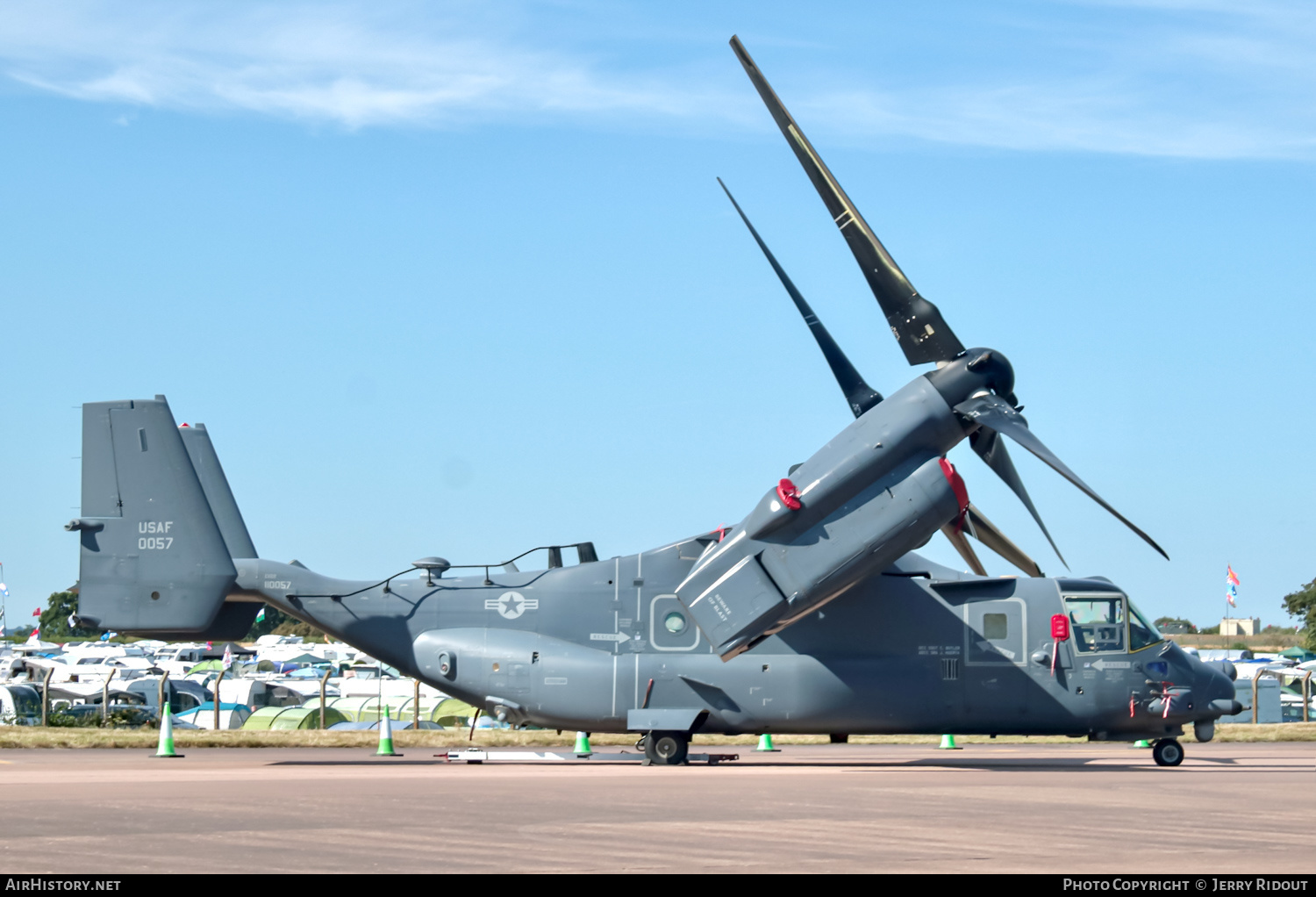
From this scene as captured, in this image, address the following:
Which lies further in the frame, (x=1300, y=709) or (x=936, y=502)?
(x=1300, y=709)

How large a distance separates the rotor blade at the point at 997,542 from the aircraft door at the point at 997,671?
236cm

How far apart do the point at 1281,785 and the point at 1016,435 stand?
6.18 metres

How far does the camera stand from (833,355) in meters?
22.9

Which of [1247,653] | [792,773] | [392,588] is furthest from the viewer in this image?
[1247,653]

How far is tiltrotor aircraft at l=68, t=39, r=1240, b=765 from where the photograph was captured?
845 inches

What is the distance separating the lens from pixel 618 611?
23.5 m

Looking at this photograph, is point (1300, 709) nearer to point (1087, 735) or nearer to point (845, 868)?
point (1087, 735)

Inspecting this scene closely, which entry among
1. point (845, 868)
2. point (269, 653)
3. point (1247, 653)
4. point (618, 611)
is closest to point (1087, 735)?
point (618, 611)

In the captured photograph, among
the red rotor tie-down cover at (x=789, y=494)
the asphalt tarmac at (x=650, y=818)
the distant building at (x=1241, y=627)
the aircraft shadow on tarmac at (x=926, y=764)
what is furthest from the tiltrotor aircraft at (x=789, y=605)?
the distant building at (x=1241, y=627)

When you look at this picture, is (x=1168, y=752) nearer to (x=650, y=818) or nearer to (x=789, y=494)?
(x=789, y=494)

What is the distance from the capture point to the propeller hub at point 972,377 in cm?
2161

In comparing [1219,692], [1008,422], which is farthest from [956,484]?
[1219,692]

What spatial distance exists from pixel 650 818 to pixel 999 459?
1214 centimetres
